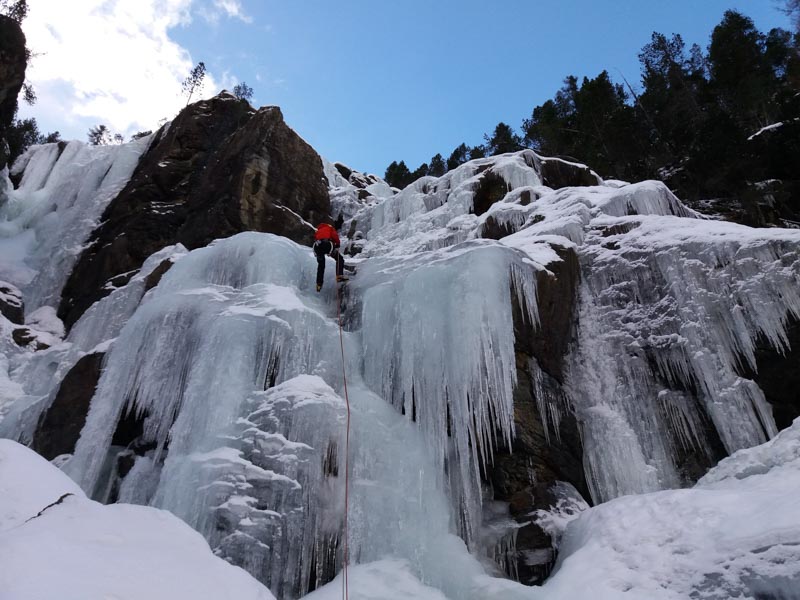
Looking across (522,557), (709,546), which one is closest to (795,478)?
(709,546)

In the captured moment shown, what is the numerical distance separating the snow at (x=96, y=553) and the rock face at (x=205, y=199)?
11.8 metres

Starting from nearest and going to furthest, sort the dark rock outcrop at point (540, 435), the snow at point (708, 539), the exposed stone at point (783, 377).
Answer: the snow at point (708, 539) → the dark rock outcrop at point (540, 435) → the exposed stone at point (783, 377)

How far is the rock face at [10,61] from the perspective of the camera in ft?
50.1

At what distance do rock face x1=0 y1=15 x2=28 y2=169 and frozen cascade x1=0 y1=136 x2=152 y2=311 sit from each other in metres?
3.13

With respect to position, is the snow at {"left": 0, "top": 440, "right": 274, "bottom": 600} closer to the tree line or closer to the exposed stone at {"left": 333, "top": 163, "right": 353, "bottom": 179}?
the tree line

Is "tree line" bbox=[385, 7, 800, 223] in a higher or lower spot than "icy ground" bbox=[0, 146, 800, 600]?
higher

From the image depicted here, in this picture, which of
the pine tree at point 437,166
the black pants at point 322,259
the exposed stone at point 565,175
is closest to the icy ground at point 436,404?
the black pants at point 322,259

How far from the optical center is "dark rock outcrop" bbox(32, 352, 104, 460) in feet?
30.2

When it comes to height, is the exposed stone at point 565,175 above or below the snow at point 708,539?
above

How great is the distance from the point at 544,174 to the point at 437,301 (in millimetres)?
9507

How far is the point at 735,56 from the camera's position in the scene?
2162 centimetres

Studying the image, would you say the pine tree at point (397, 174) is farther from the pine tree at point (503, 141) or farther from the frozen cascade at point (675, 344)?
the frozen cascade at point (675, 344)

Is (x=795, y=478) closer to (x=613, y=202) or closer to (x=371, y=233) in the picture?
(x=613, y=202)

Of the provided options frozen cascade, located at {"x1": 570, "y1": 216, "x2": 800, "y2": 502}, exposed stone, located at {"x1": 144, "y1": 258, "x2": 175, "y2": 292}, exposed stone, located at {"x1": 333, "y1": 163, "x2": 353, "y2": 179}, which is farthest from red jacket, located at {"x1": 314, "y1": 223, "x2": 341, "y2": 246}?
exposed stone, located at {"x1": 333, "y1": 163, "x2": 353, "y2": 179}
